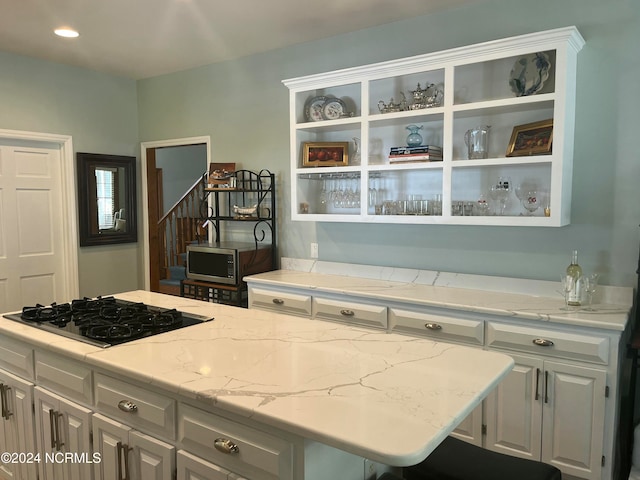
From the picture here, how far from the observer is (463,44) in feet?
10.7

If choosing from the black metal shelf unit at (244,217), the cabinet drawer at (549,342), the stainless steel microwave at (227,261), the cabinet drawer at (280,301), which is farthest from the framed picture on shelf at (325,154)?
the cabinet drawer at (549,342)

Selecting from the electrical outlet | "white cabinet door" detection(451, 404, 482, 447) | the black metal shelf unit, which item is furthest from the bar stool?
the black metal shelf unit

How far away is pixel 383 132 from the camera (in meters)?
3.62

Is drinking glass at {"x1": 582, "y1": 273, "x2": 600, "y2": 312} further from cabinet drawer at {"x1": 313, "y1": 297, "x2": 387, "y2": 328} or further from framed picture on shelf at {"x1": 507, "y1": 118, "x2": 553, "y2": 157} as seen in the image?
cabinet drawer at {"x1": 313, "y1": 297, "x2": 387, "y2": 328}

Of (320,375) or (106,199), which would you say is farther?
(106,199)

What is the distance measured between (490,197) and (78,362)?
2480 mm

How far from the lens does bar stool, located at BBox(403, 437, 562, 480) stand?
167cm

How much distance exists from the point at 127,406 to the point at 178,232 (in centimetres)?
459

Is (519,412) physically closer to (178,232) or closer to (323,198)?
(323,198)

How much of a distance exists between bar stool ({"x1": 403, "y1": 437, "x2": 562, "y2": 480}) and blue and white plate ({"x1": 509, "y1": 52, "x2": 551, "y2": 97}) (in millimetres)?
2067

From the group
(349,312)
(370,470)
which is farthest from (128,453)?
(349,312)

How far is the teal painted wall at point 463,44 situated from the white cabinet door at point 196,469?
229 centimetres

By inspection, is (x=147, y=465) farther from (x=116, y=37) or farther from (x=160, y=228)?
(x=160, y=228)

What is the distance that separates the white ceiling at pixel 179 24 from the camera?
3.21 meters
